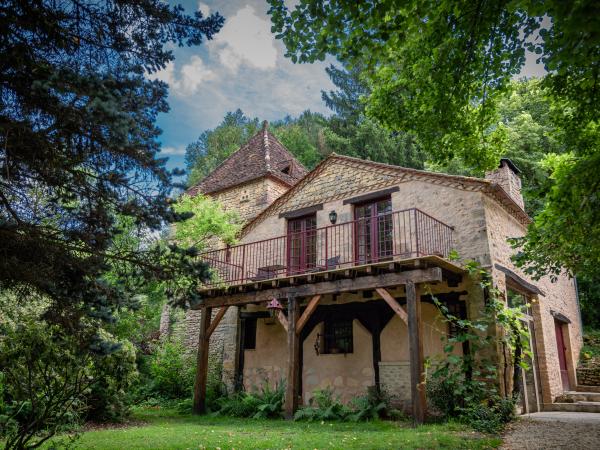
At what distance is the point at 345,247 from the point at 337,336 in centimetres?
226

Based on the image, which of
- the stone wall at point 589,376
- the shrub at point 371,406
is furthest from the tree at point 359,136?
the shrub at point 371,406

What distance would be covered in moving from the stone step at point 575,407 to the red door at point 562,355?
2.28m

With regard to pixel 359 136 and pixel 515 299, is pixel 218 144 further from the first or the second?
pixel 515 299

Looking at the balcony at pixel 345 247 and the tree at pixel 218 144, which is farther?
the tree at pixel 218 144

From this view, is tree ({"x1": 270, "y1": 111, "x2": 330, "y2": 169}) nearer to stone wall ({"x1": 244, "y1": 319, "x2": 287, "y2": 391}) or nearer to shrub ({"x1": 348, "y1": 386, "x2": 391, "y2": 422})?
stone wall ({"x1": 244, "y1": 319, "x2": 287, "y2": 391})

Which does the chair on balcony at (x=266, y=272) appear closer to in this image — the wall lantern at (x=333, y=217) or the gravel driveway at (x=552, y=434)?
the wall lantern at (x=333, y=217)

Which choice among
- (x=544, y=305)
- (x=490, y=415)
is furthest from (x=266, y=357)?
(x=544, y=305)

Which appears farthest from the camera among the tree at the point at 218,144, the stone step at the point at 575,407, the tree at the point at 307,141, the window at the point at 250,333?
the tree at the point at 218,144

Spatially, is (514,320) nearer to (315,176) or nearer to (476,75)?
(476,75)

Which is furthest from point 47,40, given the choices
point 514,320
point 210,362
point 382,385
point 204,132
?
point 204,132

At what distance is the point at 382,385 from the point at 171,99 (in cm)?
819

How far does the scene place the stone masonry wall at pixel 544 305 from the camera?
1011cm

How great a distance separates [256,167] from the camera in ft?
56.2

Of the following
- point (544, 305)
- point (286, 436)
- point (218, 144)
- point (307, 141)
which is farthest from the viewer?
point (218, 144)
